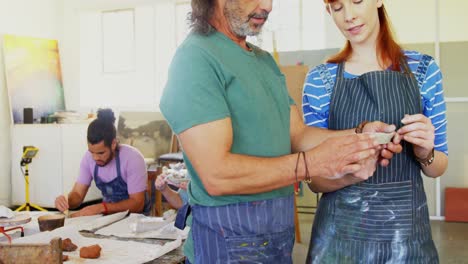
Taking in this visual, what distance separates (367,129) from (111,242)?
1.46 metres

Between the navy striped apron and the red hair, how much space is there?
0.04m

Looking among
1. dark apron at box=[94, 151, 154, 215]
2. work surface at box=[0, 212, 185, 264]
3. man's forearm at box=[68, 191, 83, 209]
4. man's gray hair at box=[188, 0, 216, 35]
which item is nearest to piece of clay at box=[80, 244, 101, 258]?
work surface at box=[0, 212, 185, 264]

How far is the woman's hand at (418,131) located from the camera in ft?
4.72

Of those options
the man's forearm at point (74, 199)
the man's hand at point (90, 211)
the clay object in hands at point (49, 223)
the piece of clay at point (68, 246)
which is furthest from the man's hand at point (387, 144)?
the man's forearm at point (74, 199)

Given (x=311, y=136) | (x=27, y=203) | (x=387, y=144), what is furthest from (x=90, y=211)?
(x=27, y=203)

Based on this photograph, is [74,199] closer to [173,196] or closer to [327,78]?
[173,196]

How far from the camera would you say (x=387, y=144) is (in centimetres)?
144

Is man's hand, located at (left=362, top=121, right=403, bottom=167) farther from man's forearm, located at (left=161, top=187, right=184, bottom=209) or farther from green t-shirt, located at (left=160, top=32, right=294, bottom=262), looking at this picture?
man's forearm, located at (left=161, top=187, right=184, bottom=209)

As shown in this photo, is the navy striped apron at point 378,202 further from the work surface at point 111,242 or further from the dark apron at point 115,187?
the dark apron at point 115,187

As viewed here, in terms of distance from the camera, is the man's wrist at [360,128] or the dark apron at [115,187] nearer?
the man's wrist at [360,128]

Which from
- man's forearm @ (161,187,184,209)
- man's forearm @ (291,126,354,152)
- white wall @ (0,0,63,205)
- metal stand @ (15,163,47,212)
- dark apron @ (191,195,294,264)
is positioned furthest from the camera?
white wall @ (0,0,63,205)

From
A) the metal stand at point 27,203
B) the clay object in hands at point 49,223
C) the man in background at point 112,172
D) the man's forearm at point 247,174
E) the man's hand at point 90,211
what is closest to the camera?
the man's forearm at point 247,174

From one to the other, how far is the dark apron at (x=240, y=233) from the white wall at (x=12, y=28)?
20.5 ft

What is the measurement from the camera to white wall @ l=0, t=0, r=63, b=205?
6812mm
